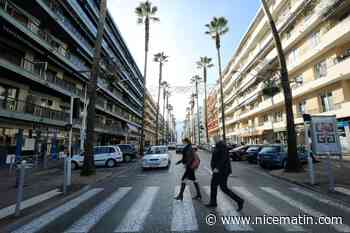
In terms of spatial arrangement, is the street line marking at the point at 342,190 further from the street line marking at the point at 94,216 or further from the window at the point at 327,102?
the window at the point at 327,102

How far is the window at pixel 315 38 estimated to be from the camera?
21312 millimetres

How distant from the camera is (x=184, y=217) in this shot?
4.82m

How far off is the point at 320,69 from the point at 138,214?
24.5 meters

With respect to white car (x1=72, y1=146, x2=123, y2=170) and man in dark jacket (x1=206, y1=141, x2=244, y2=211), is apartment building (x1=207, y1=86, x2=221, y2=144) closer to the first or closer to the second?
white car (x1=72, y1=146, x2=123, y2=170)

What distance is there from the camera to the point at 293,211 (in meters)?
5.18

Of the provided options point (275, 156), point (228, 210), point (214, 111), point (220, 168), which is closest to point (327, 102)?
point (275, 156)

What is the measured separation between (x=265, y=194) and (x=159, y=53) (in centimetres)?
4223

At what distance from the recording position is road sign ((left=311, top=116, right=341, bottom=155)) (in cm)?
795

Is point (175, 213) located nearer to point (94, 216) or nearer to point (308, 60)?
point (94, 216)

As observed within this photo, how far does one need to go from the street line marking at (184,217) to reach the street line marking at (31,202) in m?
4.37

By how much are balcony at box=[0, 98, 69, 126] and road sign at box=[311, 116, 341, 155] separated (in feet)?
60.4

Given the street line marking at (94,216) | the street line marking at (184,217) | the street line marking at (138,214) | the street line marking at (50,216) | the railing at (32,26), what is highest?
the railing at (32,26)

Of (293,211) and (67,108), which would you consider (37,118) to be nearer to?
(67,108)

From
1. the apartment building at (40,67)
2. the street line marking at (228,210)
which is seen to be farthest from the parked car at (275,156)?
the apartment building at (40,67)
